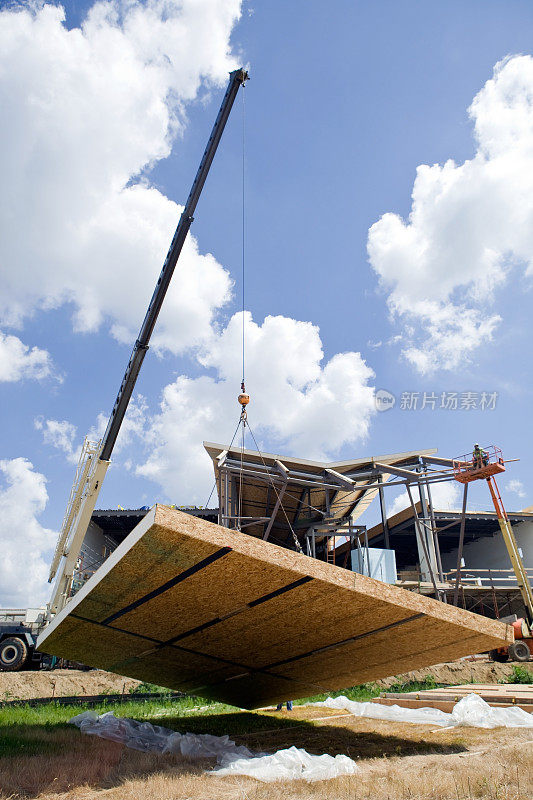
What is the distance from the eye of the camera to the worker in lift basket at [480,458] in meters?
22.2

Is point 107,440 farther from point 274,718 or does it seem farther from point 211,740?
point 211,740

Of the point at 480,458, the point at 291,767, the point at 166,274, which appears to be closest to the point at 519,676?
the point at 480,458

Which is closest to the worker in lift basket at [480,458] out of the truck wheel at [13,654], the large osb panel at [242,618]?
the large osb panel at [242,618]

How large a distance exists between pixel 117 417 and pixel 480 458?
15.3 m

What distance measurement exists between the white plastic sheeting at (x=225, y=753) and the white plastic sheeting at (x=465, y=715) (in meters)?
3.01

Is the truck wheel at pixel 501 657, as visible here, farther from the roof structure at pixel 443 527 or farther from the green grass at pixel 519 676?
the roof structure at pixel 443 527

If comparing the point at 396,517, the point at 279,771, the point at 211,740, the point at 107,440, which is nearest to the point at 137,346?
the point at 107,440

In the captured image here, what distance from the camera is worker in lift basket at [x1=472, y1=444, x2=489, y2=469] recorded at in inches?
876

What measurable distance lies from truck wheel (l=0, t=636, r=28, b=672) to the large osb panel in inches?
495

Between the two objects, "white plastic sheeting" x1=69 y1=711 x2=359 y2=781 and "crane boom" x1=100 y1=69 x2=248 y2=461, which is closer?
"white plastic sheeting" x1=69 y1=711 x2=359 y2=781

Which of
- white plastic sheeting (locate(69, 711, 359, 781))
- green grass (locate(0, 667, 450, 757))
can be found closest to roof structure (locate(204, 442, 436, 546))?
green grass (locate(0, 667, 450, 757))

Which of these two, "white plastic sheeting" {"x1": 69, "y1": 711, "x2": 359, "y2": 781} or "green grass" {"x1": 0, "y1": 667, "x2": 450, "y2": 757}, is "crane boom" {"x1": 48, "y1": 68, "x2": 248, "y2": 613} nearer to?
"green grass" {"x1": 0, "y1": 667, "x2": 450, "y2": 757}

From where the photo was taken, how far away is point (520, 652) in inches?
744

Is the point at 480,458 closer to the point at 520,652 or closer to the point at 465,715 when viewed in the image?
the point at 520,652
